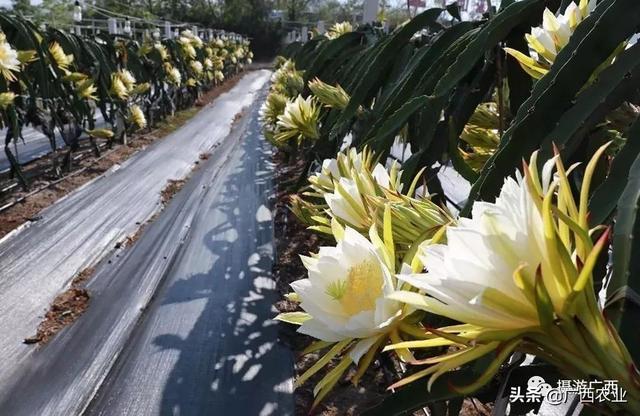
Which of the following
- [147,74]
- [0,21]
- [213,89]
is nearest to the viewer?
[0,21]

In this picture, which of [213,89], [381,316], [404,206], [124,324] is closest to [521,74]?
[404,206]

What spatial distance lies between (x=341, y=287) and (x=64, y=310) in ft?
5.64

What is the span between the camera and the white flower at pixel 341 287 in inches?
14.7

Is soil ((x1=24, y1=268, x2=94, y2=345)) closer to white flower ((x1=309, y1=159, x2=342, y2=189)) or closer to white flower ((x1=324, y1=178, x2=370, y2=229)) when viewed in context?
white flower ((x1=309, y1=159, x2=342, y2=189))

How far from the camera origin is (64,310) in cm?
180

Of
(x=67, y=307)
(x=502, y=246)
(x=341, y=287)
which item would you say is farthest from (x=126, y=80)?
(x=502, y=246)

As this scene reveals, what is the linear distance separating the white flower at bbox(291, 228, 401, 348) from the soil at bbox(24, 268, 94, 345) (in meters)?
1.53

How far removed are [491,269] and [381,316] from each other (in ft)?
0.31

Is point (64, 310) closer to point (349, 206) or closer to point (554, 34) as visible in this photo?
point (349, 206)

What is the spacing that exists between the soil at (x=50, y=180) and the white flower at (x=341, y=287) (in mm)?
2481

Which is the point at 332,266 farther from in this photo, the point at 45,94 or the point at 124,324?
the point at 45,94

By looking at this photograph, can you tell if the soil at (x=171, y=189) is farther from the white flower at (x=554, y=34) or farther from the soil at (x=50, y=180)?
the white flower at (x=554, y=34)

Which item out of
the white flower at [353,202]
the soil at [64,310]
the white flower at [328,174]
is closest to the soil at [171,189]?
the soil at [64,310]

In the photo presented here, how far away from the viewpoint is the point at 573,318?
0.89 feet
